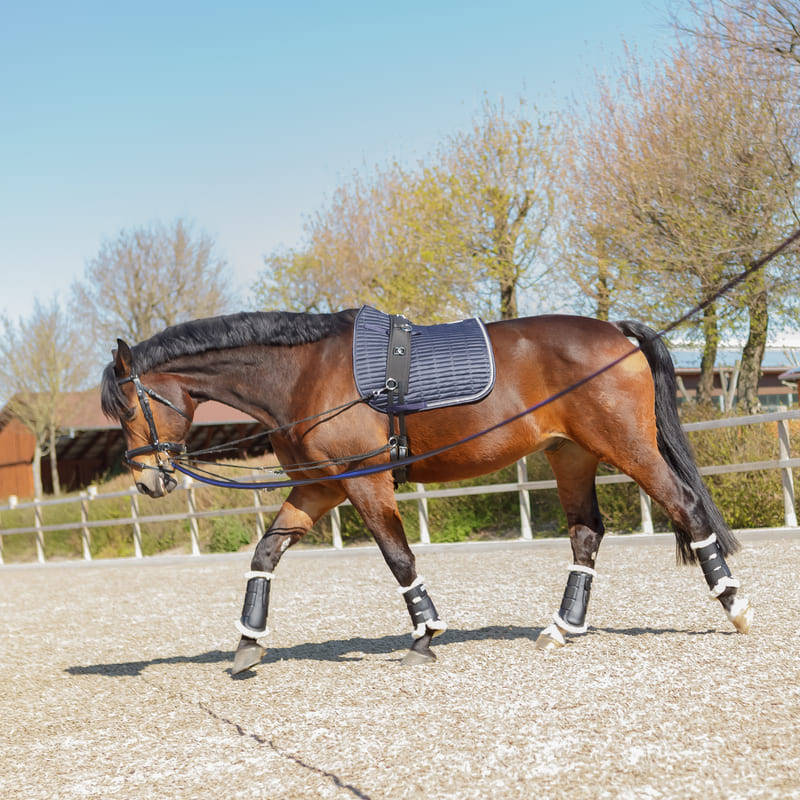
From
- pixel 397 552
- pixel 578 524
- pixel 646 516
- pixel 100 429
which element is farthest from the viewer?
pixel 100 429

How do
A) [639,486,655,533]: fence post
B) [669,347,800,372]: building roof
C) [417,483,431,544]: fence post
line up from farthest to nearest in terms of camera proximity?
1. [669,347,800,372]: building roof
2. [417,483,431,544]: fence post
3. [639,486,655,533]: fence post

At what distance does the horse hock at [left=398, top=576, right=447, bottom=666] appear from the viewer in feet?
16.2

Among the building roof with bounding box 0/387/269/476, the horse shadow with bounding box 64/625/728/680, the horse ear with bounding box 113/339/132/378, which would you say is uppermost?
the building roof with bounding box 0/387/269/476

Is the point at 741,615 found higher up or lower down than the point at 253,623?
lower down

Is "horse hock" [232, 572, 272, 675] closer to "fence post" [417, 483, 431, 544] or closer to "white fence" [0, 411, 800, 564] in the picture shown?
"white fence" [0, 411, 800, 564]

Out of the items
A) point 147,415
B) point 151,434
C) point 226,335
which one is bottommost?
point 151,434

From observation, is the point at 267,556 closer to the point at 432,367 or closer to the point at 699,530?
the point at 432,367

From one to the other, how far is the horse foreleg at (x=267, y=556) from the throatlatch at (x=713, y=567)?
6.99 feet

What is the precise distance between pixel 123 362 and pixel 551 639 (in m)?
2.97

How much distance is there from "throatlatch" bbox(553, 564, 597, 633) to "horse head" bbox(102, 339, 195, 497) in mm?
2441

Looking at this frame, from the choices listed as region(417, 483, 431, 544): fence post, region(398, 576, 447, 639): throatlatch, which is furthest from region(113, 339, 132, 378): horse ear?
region(417, 483, 431, 544): fence post

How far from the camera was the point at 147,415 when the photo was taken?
5.04 meters

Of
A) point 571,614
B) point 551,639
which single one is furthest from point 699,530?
point 551,639

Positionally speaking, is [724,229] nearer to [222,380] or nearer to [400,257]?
[400,257]
